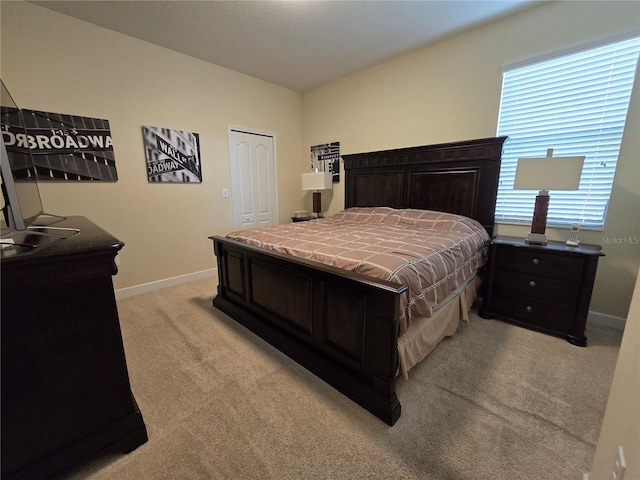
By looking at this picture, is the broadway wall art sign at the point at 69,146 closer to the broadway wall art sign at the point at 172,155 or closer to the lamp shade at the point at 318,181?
the broadway wall art sign at the point at 172,155

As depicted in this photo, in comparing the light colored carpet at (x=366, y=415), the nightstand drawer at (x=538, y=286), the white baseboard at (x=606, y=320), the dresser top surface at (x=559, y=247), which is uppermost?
the dresser top surface at (x=559, y=247)

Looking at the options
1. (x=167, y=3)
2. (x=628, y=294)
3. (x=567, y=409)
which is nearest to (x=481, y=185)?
(x=628, y=294)

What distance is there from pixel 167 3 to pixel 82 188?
1.88m

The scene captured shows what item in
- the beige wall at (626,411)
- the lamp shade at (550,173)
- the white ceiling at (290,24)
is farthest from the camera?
the white ceiling at (290,24)

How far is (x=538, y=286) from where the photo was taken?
219cm

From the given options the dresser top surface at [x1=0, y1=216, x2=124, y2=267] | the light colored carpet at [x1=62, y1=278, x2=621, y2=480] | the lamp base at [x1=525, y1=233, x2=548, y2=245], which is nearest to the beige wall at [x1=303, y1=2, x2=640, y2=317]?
the lamp base at [x1=525, y1=233, x2=548, y2=245]

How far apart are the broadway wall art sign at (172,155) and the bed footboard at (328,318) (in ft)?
5.09

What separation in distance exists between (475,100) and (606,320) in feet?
7.78

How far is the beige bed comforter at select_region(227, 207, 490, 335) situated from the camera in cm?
146

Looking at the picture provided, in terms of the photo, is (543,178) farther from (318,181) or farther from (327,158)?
(327,158)

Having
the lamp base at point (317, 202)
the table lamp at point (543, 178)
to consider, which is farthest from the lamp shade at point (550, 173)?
the lamp base at point (317, 202)

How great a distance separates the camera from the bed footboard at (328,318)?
1.35 m

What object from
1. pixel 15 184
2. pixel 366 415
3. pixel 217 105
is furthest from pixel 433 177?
pixel 15 184

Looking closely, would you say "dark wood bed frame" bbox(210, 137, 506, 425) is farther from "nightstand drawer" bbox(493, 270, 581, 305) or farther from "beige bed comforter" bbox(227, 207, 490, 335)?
"nightstand drawer" bbox(493, 270, 581, 305)
